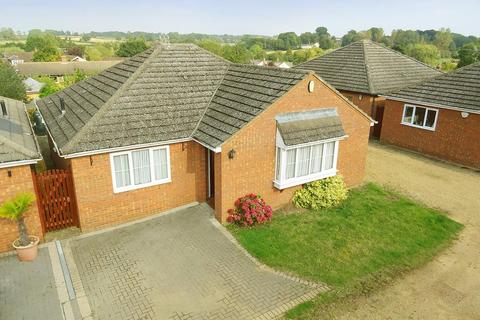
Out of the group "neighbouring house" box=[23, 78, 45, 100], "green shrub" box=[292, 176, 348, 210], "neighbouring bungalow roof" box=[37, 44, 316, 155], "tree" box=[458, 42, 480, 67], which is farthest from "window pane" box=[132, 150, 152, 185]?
"tree" box=[458, 42, 480, 67]

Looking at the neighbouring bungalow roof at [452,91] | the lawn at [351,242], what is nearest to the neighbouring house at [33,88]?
the neighbouring bungalow roof at [452,91]

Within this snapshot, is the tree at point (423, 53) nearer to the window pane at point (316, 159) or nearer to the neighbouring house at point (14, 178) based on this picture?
the window pane at point (316, 159)

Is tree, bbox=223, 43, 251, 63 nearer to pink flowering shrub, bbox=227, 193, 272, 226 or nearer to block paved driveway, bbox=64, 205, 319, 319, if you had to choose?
pink flowering shrub, bbox=227, 193, 272, 226

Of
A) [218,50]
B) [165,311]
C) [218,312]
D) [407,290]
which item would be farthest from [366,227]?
[218,50]

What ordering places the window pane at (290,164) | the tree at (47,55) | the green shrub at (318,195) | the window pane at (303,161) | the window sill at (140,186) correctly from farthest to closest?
the tree at (47,55)
the green shrub at (318,195)
the window pane at (303,161)
the window pane at (290,164)
the window sill at (140,186)

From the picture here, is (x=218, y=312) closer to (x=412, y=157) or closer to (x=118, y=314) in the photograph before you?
(x=118, y=314)

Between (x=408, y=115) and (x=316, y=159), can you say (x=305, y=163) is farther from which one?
(x=408, y=115)

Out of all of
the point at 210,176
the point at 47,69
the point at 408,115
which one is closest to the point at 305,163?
the point at 210,176
